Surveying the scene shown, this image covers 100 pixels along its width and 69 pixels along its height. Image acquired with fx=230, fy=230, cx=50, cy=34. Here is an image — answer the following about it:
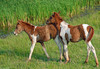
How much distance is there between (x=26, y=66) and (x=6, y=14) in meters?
6.32

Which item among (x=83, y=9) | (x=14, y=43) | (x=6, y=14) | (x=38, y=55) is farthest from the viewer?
(x=83, y=9)

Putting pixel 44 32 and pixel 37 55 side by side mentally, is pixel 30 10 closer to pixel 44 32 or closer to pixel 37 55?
pixel 37 55

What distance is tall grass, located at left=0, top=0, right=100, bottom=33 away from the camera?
45.6 feet

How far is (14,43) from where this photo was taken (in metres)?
10.9

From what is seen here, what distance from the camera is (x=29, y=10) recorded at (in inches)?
562

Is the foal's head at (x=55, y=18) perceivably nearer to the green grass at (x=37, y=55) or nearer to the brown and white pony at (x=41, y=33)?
the brown and white pony at (x=41, y=33)

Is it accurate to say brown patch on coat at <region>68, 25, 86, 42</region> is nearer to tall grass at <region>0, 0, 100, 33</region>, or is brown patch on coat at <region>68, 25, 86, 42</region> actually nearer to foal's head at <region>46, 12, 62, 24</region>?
foal's head at <region>46, 12, 62, 24</region>

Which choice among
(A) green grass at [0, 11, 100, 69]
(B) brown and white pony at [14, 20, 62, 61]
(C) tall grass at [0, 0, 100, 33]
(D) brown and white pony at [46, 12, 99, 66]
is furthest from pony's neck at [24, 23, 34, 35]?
(C) tall grass at [0, 0, 100, 33]

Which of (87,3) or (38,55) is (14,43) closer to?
(38,55)

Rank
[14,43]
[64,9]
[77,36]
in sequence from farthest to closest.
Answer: [64,9] < [14,43] < [77,36]

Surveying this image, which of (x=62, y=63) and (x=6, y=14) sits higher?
(x=6, y=14)

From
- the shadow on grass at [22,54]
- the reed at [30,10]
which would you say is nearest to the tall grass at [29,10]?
the reed at [30,10]

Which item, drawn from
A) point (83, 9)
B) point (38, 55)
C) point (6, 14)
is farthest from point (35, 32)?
point (83, 9)

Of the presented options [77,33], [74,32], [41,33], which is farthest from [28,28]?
[77,33]
